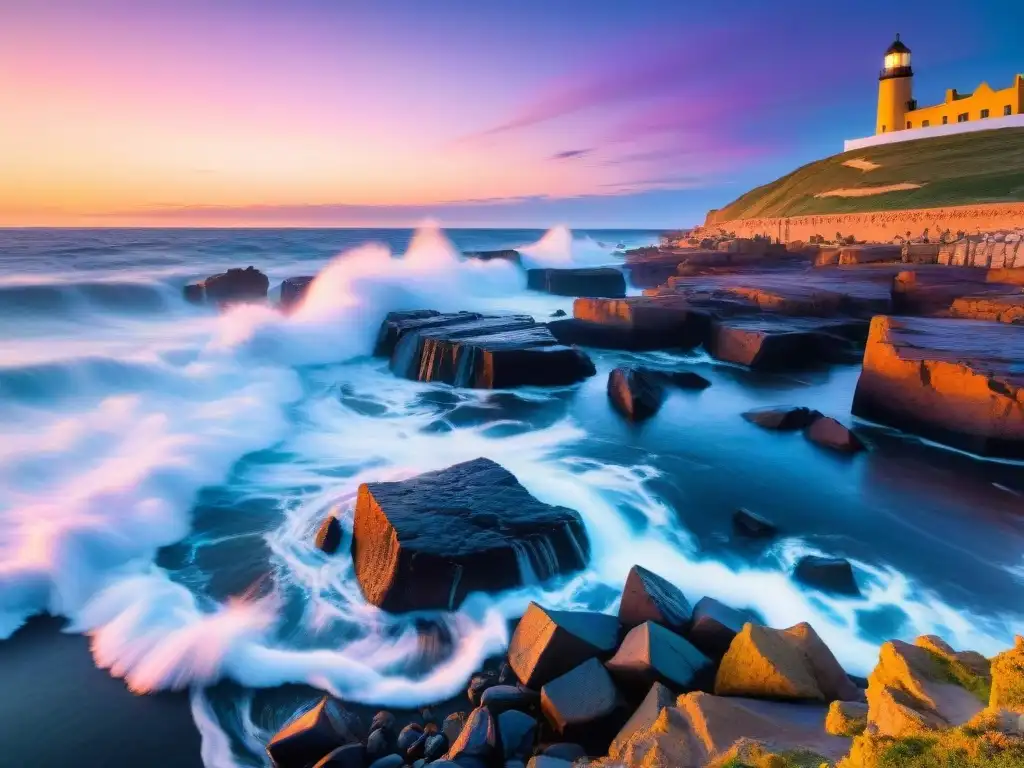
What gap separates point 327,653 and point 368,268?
17216 millimetres

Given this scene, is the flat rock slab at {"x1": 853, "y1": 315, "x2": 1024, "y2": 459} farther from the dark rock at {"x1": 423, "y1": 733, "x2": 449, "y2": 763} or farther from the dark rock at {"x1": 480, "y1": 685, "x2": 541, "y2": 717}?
the dark rock at {"x1": 423, "y1": 733, "x2": 449, "y2": 763}

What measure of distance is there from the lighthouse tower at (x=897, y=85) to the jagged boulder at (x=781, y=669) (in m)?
60.1

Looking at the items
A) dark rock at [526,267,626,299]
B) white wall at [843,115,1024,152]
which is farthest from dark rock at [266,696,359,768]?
white wall at [843,115,1024,152]

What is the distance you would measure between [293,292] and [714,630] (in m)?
17.5

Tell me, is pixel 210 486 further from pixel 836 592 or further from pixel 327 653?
pixel 836 592

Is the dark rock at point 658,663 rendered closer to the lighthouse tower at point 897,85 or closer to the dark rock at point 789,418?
the dark rock at point 789,418

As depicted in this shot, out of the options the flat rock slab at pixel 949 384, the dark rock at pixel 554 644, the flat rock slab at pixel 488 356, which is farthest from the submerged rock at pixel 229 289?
the dark rock at pixel 554 644

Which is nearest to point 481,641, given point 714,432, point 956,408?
point 714,432

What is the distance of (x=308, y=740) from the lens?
Answer: 3250 millimetres

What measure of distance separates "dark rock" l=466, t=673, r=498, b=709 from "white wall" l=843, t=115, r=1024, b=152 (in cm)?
5380

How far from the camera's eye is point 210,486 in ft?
23.8

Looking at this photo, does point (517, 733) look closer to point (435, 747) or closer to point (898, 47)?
point (435, 747)

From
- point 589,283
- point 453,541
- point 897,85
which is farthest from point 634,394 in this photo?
point 897,85

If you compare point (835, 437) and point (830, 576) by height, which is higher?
point (835, 437)
